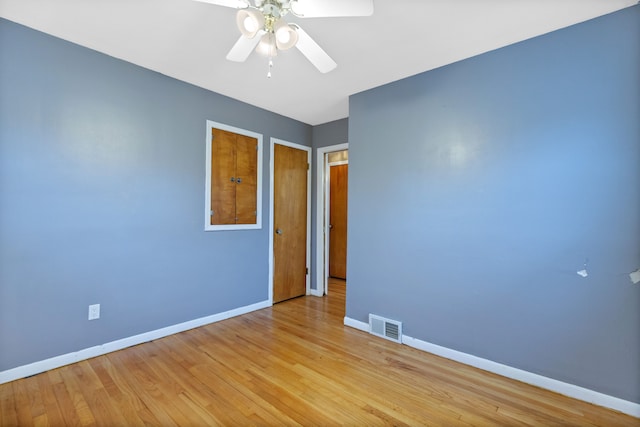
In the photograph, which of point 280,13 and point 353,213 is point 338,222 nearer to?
point 353,213

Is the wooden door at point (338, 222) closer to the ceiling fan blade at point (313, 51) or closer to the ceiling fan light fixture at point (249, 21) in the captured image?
the ceiling fan blade at point (313, 51)

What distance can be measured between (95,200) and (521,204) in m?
3.30

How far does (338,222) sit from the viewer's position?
537cm

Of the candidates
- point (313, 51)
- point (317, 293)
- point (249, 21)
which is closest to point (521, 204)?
point (313, 51)

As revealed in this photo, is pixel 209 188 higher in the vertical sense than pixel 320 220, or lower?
higher

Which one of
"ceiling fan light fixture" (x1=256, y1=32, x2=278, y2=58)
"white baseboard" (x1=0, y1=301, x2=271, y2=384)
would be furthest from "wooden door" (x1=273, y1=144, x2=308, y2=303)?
"ceiling fan light fixture" (x1=256, y1=32, x2=278, y2=58)

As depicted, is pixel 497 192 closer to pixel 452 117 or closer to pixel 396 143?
pixel 452 117

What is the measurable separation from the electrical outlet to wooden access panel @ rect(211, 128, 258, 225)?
120cm

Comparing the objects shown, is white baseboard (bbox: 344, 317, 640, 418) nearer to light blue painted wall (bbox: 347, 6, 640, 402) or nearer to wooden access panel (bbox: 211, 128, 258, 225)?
light blue painted wall (bbox: 347, 6, 640, 402)

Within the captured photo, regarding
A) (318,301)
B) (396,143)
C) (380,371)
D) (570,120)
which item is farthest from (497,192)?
(318,301)

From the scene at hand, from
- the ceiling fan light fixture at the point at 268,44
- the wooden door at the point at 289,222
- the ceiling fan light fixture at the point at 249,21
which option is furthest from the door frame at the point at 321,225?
the ceiling fan light fixture at the point at 249,21

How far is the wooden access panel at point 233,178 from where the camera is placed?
3066 mm

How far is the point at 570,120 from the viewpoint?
6.27 feet

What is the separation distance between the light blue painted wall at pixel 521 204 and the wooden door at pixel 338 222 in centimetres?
Answer: 242
